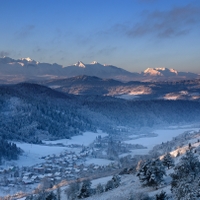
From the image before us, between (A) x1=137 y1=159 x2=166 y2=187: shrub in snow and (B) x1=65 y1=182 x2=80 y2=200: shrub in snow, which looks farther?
(B) x1=65 y1=182 x2=80 y2=200: shrub in snow

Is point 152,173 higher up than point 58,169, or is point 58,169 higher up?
point 152,173

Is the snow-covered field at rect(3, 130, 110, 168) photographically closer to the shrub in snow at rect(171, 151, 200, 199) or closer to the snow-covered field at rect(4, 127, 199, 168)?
the snow-covered field at rect(4, 127, 199, 168)

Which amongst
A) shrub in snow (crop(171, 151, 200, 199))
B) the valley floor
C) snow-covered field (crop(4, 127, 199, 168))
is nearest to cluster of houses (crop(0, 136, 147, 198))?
the valley floor

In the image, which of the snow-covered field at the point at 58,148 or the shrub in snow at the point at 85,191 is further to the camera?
the snow-covered field at the point at 58,148

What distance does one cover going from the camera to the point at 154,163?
41.8 meters

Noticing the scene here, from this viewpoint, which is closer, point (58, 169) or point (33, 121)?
point (58, 169)

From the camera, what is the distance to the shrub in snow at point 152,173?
4012 centimetres

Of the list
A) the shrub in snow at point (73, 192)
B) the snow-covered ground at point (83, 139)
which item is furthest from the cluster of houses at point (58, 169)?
the shrub in snow at point (73, 192)

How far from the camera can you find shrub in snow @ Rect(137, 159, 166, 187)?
40125 millimetres

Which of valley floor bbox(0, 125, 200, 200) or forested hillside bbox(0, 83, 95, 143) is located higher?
forested hillside bbox(0, 83, 95, 143)

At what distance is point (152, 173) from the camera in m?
40.4

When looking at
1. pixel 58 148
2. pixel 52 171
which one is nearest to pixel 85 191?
pixel 52 171

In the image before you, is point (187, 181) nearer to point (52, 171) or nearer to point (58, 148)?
point (52, 171)

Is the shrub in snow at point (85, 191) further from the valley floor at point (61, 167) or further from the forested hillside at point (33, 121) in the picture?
the forested hillside at point (33, 121)
